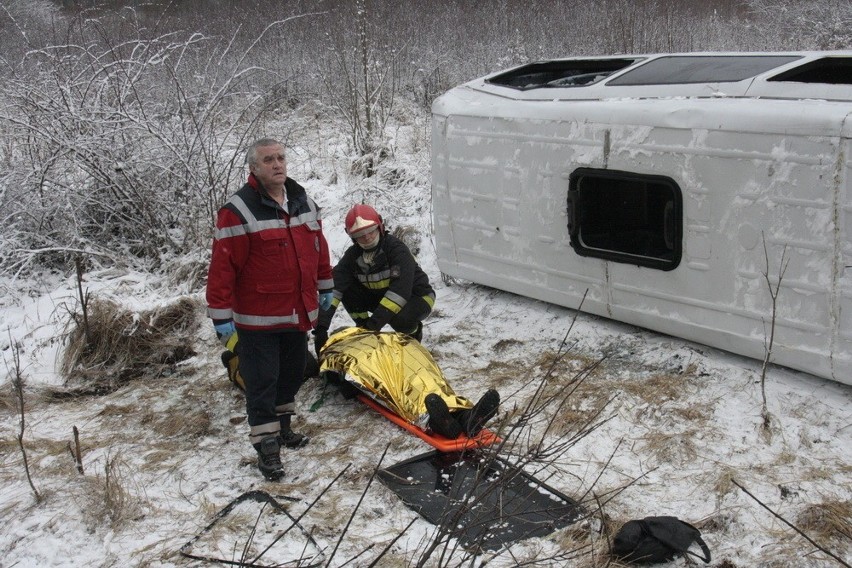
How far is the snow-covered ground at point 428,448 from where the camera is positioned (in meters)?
3.51

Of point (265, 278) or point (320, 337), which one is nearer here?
point (265, 278)

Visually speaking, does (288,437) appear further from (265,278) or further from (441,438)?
(265,278)

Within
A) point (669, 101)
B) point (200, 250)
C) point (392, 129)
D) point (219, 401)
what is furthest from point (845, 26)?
point (219, 401)

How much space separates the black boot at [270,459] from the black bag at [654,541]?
1.75m

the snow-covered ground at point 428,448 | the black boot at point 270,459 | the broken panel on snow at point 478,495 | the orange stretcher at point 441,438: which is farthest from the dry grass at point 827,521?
the black boot at point 270,459

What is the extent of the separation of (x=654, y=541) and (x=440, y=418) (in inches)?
52.6

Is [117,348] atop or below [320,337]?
below

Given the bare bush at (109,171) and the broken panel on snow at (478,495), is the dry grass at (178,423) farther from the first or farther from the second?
the bare bush at (109,171)

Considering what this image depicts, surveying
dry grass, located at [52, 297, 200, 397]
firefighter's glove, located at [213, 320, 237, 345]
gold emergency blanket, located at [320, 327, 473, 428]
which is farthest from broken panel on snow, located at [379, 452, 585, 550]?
dry grass, located at [52, 297, 200, 397]

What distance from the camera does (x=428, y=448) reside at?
14.4 ft

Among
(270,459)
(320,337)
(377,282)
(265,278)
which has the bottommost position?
(270,459)

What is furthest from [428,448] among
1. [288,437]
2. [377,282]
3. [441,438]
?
[377,282]

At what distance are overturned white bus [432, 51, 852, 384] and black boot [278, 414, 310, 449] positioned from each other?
2.22 metres

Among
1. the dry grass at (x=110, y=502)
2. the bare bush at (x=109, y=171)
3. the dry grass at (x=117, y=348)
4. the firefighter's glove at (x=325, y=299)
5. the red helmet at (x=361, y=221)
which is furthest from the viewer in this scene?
the bare bush at (x=109, y=171)
